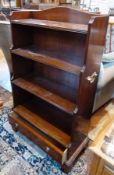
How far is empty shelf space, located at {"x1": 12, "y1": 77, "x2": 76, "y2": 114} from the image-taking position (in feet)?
3.58

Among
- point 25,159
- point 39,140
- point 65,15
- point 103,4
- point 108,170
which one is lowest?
point 25,159

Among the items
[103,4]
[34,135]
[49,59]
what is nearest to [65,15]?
[49,59]

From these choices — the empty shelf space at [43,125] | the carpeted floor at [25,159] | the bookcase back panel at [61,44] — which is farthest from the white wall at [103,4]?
the carpeted floor at [25,159]

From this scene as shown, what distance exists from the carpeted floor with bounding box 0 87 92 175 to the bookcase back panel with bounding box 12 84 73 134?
0.30 metres

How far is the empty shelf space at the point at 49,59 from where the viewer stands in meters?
0.96

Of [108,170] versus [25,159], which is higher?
[108,170]

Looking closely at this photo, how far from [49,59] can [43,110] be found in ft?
1.94

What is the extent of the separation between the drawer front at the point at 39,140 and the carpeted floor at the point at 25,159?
0.11 metres

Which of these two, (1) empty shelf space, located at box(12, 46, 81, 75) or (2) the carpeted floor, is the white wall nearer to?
(1) empty shelf space, located at box(12, 46, 81, 75)

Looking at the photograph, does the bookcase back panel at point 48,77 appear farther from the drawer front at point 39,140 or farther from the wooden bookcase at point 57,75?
the drawer front at point 39,140

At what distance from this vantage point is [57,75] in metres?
1.37

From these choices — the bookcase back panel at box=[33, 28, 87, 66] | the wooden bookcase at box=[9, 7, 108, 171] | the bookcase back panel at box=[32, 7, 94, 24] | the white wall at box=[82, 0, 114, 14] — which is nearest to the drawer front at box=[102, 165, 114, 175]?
the wooden bookcase at box=[9, 7, 108, 171]

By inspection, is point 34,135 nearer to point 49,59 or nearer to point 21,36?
point 49,59

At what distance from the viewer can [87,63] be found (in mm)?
932
